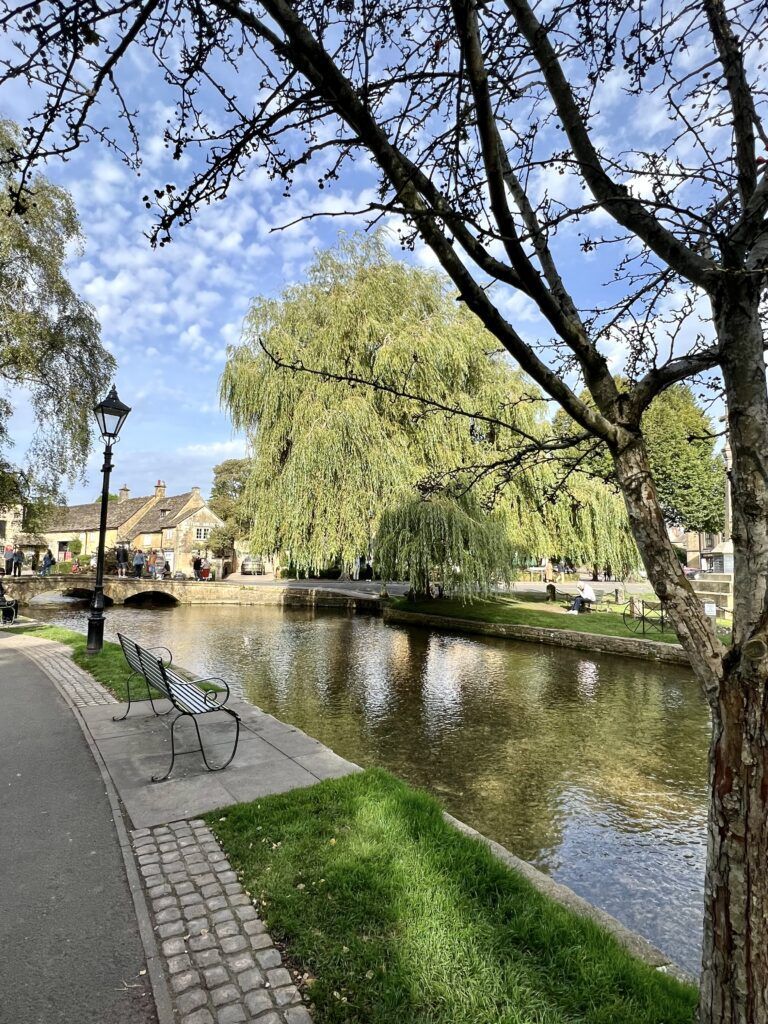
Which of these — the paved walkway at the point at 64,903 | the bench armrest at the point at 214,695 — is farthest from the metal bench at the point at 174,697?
the paved walkway at the point at 64,903

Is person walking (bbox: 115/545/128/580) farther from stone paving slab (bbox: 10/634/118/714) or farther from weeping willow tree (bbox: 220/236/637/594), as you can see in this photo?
stone paving slab (bbox: 10/634/118/714)

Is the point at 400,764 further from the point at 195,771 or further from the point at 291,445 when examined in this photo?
the point at 291,445

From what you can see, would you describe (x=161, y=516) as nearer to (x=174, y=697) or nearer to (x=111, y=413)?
(x=111, y=413)

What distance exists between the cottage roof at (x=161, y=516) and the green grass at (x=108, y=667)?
121 ft

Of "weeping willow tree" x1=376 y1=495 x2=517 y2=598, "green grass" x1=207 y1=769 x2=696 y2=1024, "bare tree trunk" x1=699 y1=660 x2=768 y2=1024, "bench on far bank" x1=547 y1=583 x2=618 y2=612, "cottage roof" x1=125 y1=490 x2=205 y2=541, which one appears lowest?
"green grass" x1=207 y1=769 x2=696 y2=1024

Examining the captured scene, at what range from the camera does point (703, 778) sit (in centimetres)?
731

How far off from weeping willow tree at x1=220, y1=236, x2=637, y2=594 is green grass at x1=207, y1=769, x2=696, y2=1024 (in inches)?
521

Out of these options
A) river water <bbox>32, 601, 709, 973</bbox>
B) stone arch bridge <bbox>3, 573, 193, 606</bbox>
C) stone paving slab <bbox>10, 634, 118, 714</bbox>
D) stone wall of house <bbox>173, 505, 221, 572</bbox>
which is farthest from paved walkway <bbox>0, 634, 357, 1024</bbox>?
stone wall of house <bbox>173, 505, 221, 572</bbox>

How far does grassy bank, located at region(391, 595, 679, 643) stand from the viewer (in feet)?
51.9

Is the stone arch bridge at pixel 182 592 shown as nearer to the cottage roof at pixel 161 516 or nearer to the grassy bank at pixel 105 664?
the grassy bank at pixel 105 664

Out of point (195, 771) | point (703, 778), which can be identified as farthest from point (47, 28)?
point (703, 778)

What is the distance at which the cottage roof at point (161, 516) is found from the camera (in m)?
50.8

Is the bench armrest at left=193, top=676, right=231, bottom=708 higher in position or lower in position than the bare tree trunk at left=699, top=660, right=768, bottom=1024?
lower

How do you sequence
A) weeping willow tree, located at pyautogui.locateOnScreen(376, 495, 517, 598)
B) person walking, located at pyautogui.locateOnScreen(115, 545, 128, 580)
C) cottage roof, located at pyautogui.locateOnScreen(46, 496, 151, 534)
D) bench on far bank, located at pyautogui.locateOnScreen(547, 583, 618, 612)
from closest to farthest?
1. weeping willow tree, located at pyautogui.locateOnScreen(376, 495, 517, 598)
2. bench on far bank, located at pyautogui.locateOnScreen(547, 583, 618, 612)
3. person walking, located at pyautogui.locateOnScreen(115, 545, 128, 580)
4. cottage roof, located at pyautogui.locateOnScreen(46, 496, 151, 534)
